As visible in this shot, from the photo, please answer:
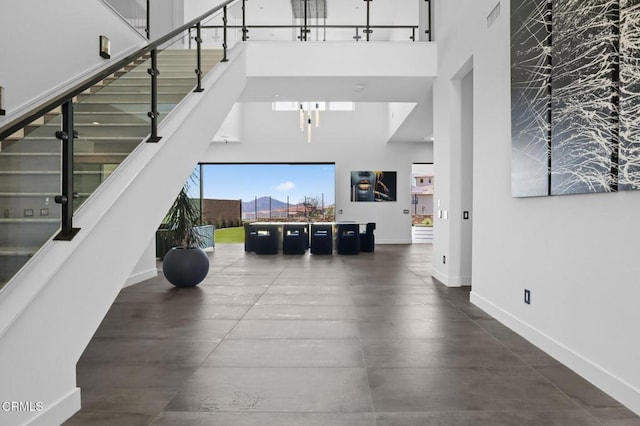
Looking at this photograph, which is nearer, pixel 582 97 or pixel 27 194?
pixel 27 194

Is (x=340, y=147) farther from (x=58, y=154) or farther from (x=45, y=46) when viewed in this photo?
(x=58, y=154)

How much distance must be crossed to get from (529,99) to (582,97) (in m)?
0.80

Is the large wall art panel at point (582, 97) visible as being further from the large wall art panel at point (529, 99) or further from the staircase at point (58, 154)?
the staircase at point (58, 154)

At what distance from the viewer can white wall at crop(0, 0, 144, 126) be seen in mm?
4320

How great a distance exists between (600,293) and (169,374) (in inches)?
118

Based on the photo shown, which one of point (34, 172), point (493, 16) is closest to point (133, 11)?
point (493, 16)

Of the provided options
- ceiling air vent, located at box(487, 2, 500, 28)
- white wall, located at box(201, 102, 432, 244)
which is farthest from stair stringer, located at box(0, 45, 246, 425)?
white wall, located at box(201, 102, 432, 244)

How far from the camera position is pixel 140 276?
7.03 metres

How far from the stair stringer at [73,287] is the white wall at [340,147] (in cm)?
1099

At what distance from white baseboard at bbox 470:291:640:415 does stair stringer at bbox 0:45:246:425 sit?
3216 millimetres

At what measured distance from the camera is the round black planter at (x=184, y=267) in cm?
641

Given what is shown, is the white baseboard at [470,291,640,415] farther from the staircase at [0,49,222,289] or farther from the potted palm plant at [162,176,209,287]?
the potted palm plant at [162,176,209,287]

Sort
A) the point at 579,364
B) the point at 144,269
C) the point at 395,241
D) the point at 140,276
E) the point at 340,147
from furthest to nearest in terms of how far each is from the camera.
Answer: the point at 340,147 < the point at 395,241 < the point at 144,269 < the point at 140,276 < the point at 579,364

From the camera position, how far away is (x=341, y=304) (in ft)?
17.7
